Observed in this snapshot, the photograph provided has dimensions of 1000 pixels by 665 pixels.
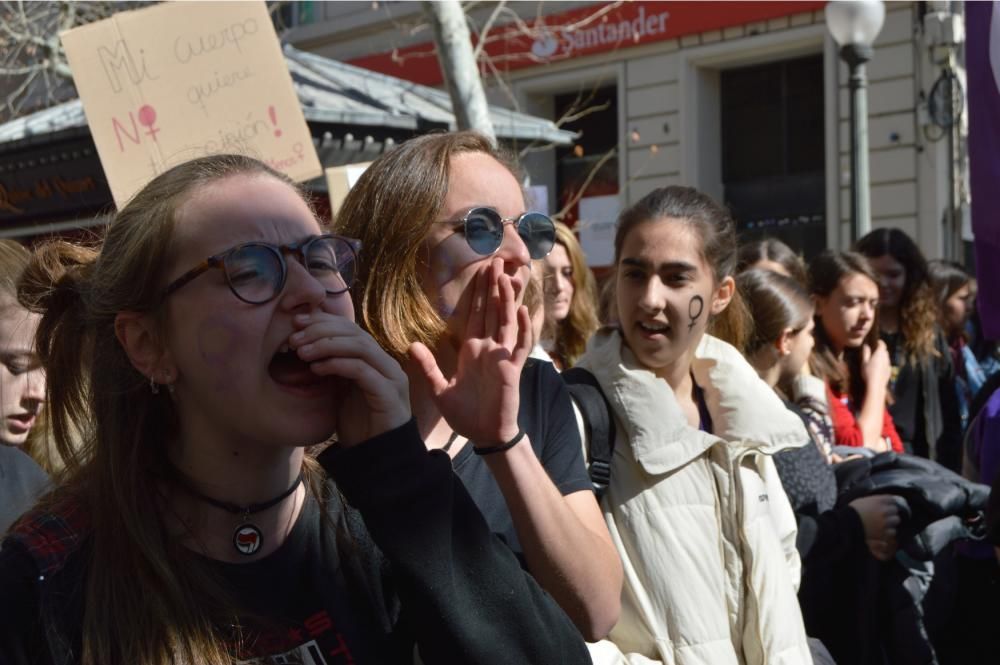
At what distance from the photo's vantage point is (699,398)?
3203mm

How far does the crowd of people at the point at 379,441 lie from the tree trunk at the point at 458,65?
2054 millimetres

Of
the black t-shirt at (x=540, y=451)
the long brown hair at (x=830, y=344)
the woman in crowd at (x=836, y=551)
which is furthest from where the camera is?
the long brown hair at (x=830, y=344)

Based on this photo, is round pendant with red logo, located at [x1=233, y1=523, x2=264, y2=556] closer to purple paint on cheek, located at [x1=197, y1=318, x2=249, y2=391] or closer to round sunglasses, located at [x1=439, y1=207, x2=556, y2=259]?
purple paint on cheek, located at [x1=197, y1=318, x2=249, y2=391]

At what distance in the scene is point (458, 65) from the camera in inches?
210

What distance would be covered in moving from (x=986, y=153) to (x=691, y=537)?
148 centimetres

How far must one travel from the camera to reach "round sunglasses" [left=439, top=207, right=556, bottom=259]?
81.4 inches

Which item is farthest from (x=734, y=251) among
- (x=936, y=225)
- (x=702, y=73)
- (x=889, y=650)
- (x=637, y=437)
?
(x=702, y=73)

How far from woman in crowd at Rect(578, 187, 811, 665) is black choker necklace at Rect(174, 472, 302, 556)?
0.85 meters

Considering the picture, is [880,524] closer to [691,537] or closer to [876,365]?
[691,537]

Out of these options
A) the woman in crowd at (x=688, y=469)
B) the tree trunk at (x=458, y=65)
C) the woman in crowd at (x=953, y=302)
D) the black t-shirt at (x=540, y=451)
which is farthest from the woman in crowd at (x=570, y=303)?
the woman in crowd at (x=953, y=302)

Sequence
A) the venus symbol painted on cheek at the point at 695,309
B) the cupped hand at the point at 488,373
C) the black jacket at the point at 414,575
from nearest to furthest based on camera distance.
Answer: the black jacket at the point at 414,575, the cupped hand at the point at 488,373, the venus symbol painted on cheek at the point at 695,309

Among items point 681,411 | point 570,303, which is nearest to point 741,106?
point 570,303

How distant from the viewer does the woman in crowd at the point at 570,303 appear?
464 cm

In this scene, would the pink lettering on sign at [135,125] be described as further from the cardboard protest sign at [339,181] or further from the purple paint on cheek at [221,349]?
the purple paint on cheek at [221,349]
